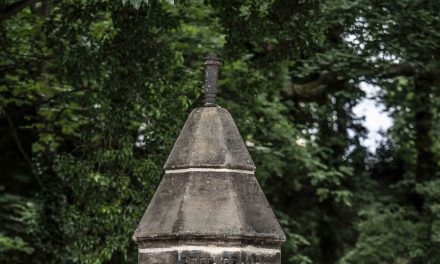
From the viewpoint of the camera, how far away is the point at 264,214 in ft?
27.7

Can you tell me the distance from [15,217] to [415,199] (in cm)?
902

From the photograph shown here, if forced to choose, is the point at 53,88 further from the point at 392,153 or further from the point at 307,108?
the point at 392,153

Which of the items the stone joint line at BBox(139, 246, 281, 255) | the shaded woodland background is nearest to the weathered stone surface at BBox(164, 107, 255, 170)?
the stone joint line at BBox(139, 246, 281, 255)

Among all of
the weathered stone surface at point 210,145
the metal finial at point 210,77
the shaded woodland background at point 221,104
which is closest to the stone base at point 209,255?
the weathered stone surface at point 210,145

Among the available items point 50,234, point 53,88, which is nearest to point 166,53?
point 53,88

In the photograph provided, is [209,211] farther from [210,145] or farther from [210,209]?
[210,145]

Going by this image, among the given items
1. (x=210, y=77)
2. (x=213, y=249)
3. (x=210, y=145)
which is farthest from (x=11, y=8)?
(x=213, y=249)

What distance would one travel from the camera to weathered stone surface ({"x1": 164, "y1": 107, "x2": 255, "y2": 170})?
8.41 metres

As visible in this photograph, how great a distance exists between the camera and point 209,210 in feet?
26.9

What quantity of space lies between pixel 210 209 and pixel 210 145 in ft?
1.87

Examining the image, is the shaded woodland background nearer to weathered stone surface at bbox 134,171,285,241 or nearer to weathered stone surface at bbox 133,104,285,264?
weathered stone surface at bbox 133,104,285,264

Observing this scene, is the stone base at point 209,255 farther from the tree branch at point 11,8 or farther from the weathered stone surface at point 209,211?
the tree branch at point 11,8

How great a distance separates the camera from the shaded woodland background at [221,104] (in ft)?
49.8

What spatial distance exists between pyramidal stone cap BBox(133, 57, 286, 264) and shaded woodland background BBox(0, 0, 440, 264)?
1829mm
